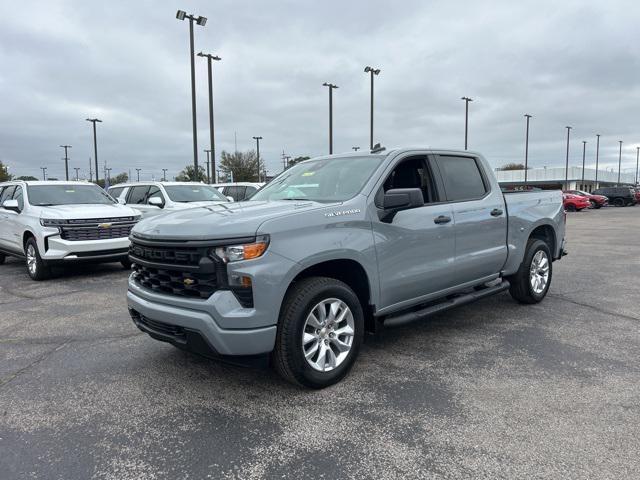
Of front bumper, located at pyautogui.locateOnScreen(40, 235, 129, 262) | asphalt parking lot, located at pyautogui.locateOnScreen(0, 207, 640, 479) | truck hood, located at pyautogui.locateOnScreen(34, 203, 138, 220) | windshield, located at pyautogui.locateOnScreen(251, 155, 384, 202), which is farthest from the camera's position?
truck hood, located at pyautogui.locateOnScreen(34, 203, 138, 220)

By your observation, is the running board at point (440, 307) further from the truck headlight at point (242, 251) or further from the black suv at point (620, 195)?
the black suv at point (620, 195)

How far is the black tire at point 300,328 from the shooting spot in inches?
135

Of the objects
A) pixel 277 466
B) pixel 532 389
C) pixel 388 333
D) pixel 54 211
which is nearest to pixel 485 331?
pixel 388 333

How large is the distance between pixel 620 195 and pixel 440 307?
48.6 metres

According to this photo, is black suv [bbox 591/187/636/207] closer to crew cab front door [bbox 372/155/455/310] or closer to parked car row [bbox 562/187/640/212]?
parked car row [bbox 562/187/640/212]

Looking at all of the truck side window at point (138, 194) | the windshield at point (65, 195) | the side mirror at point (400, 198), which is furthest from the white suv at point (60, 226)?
the side mirror at point (400, 198)

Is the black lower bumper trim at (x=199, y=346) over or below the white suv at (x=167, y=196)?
below

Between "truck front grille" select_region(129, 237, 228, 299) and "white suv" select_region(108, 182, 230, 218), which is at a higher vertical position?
"white suv" select_region(108, 182, 230, 218)

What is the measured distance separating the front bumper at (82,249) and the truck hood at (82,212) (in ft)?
1.33

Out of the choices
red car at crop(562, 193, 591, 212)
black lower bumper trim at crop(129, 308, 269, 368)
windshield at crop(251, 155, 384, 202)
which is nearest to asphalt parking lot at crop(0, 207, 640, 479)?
black lower bumper trim at crop(129, 308, 269, 368)

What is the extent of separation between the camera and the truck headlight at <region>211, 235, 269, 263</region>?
10.8 ft

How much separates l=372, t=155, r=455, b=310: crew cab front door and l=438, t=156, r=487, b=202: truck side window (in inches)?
8.3

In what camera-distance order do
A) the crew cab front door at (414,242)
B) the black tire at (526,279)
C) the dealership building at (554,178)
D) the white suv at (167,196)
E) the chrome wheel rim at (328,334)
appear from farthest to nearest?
1. the dealership building at (554,178)
2. the white suv at (167,196)
3. the black tire at (526,279)
4. the crew cab front door at (414,242)
5. the chrome wheel rim at (328,334)

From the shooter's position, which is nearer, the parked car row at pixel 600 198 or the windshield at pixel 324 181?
the windshield at pixel 324 181
